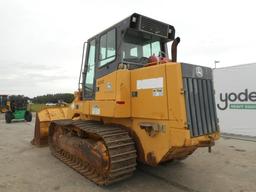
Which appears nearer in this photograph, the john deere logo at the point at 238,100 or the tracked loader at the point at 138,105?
the tracked loader at the point at 138,105

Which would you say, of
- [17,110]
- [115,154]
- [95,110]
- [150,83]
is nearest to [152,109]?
[150,83]

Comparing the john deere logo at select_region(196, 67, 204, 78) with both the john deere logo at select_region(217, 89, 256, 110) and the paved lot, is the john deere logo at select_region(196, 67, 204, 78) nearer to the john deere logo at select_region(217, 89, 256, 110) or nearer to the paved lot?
the paved lot

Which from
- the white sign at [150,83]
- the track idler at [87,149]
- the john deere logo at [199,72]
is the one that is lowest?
the track idler at [87,149]

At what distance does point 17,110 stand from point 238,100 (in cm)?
1481

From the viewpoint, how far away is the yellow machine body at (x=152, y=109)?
171 inches

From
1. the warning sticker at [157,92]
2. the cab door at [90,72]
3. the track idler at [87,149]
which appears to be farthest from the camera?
the cab door at [90,72]

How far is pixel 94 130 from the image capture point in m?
5.29

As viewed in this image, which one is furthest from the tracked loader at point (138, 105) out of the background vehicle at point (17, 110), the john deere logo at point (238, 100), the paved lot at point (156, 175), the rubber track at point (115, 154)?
the background vehicle at point (17, 110)

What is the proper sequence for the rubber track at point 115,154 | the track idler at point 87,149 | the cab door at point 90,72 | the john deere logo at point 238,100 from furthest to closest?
1. the john deere logo at point 238,100
2. the cab door at point 90,72
3. the track idler at point 87,149
4. the rubber track at point 115,154

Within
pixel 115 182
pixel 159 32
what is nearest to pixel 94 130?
pixel 115 182

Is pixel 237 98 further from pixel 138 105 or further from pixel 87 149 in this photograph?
pixel 87 149

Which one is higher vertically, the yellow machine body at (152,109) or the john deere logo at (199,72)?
the john deere logo at (199,72)

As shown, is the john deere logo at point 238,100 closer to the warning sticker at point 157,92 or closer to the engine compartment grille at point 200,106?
the engine compartment grille at point 200,106

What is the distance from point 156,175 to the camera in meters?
5.82
